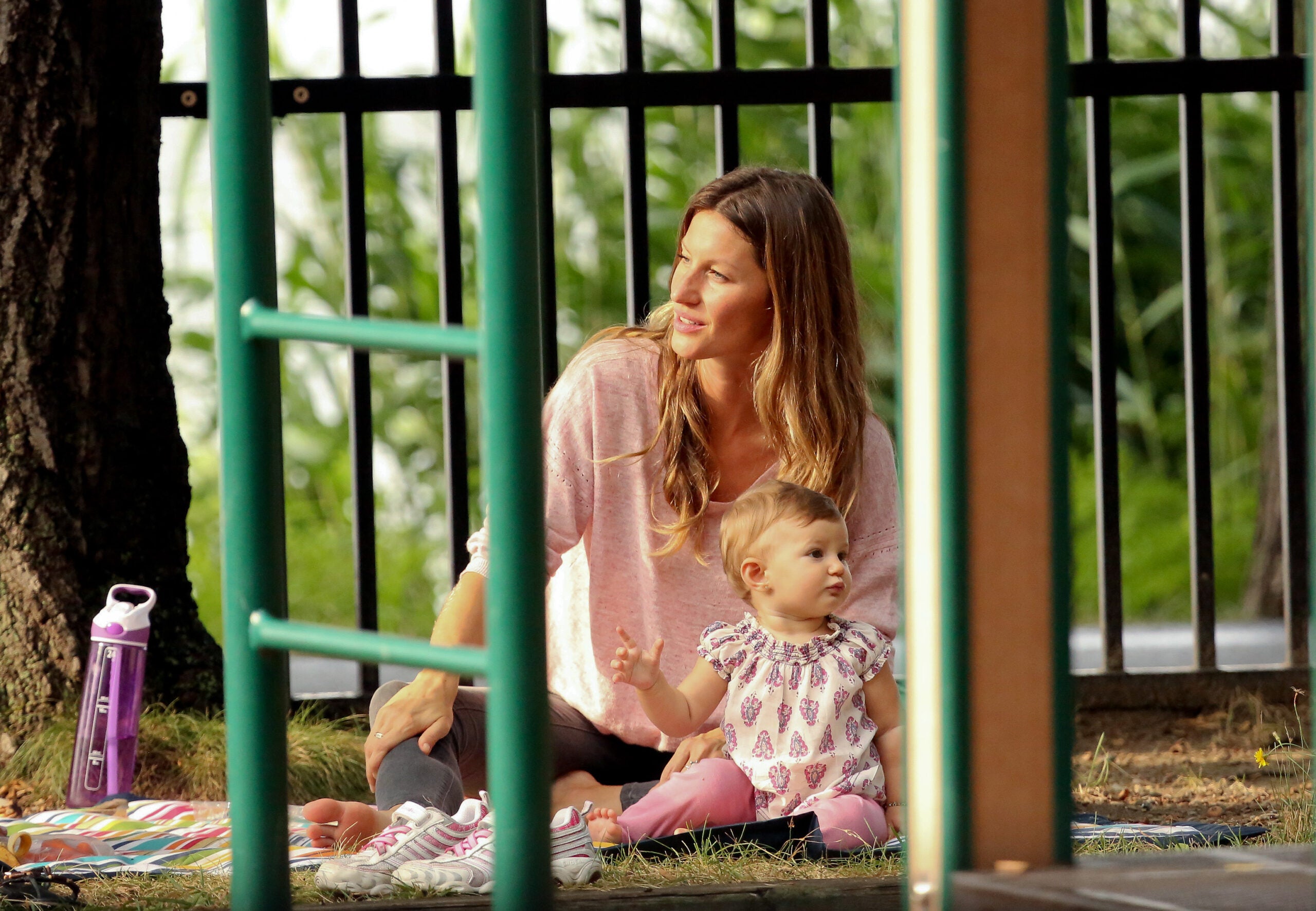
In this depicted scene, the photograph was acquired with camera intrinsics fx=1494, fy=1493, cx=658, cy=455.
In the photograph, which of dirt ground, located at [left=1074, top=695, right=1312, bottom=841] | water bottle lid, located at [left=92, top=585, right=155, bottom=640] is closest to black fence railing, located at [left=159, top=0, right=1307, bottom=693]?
dirt ground, located at [left=1074, top=695, right=1312, bottom=841]

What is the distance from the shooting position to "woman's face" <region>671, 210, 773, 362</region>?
2518 millimetres

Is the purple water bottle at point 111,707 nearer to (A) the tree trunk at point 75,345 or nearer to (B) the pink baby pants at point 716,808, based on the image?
(A) the tree trunk at point 75,345

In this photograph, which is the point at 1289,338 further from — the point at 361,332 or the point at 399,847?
the point at 361,332

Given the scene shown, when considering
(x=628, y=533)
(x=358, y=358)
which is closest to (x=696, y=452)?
(x=628, y=533)

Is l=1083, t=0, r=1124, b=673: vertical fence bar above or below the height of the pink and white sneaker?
above

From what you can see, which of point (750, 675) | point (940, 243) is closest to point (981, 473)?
point (940, 243)

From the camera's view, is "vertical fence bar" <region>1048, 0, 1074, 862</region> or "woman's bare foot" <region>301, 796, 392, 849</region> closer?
"vertical fence bar" <region>1048, 0, 1074, 862</region>

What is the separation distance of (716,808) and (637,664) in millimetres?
243

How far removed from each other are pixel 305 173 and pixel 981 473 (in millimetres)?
5313

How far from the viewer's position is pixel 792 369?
100.0 inches

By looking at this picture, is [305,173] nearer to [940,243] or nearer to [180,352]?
[180,352]

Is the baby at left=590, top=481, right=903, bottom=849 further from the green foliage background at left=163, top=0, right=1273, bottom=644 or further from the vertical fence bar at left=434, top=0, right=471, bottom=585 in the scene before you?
the green foliage background at left=163, top=0, right=1273, bottom=644

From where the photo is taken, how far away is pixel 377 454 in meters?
5.91

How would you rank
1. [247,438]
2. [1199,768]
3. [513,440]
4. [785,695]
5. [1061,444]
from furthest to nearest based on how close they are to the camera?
[1199,768] < [785,695] < [247,438] < [513,440] < [1061,444]
